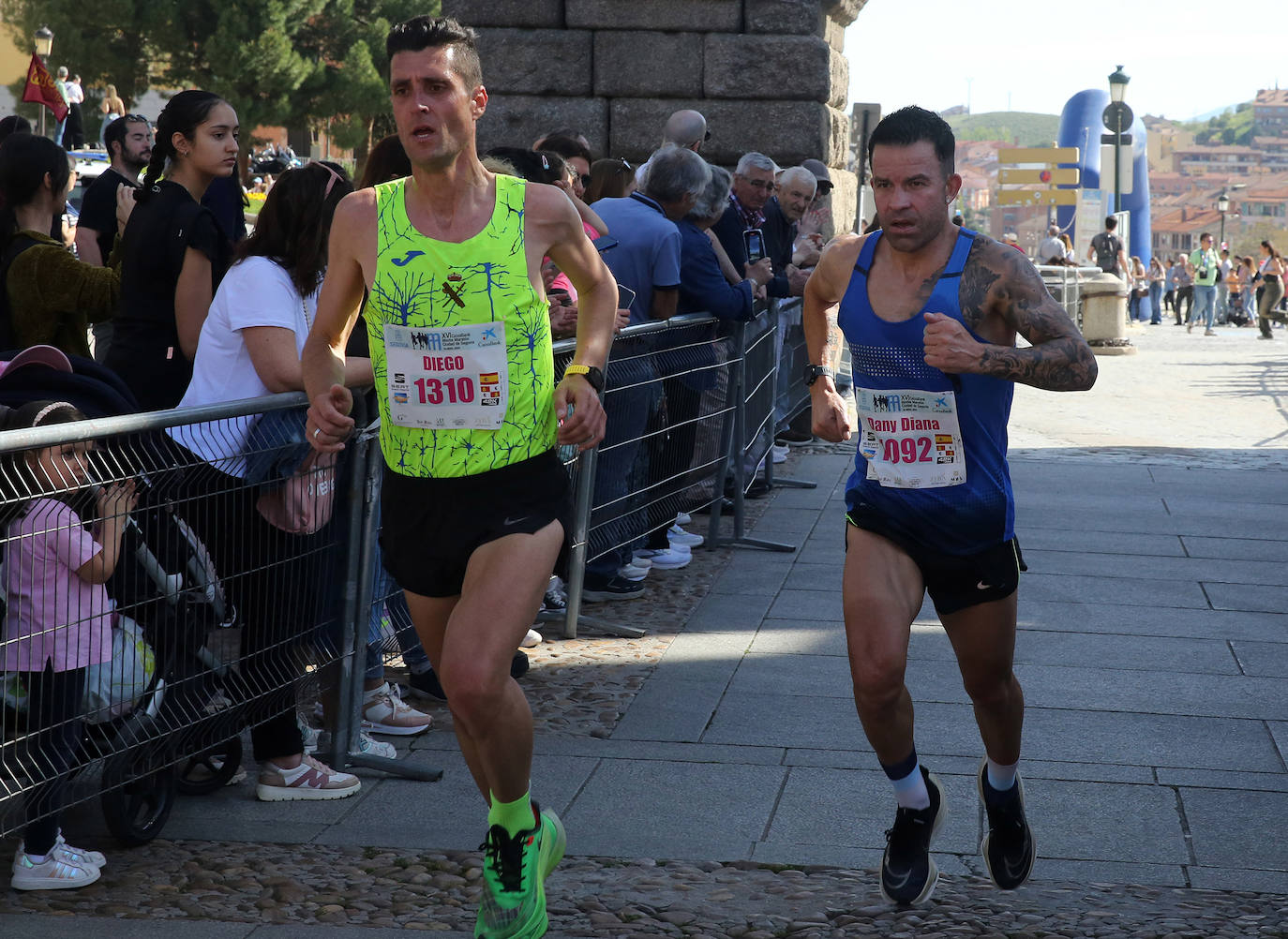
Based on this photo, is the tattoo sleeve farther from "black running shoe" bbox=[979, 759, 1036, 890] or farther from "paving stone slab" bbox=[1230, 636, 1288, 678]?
"paving stone slab" bbox=[1230, 636, 1288, 678]

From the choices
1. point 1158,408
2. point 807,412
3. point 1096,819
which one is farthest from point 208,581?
point 1158,408

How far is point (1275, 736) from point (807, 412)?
7008mm

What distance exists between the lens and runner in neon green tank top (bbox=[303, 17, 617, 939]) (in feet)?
11.4

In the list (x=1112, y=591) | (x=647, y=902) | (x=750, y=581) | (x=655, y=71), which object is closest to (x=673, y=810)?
(x=647, y=902)

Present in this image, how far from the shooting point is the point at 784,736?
17.0 feet

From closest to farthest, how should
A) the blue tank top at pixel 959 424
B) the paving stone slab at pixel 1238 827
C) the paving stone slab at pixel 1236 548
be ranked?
1. the blue tank top at pixel 959 424
2. the paving stone slab at pixel 1238 827
3. the paving stone slab at pixel 1236 548

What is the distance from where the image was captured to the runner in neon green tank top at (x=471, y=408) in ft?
11.4

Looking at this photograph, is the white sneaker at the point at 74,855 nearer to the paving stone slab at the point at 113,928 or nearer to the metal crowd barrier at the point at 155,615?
the metal crowd barrier at the point at 155,615

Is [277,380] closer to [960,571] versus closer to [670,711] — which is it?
[670,711]

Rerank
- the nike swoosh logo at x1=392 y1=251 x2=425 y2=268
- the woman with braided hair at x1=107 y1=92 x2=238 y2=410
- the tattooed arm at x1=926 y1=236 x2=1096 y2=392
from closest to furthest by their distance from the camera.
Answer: the nike swoosh logo at x1=392 y1=251 x2=425 y2=268
the tattooed arm at x1=926 y1=236 x2=1096 y2=392
the woman with braided hair at x1=107 y1=92 x2=238 y2=410

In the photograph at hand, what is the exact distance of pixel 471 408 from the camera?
353 cm

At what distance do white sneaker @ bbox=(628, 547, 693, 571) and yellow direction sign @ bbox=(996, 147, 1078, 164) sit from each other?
146 ft

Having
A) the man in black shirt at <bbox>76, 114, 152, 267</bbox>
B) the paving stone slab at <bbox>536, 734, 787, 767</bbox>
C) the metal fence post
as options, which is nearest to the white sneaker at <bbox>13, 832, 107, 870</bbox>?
the metal fence post

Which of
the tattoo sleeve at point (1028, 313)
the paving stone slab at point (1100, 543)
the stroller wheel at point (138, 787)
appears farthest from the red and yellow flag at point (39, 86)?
the tattoo sleeve at point (1028, 313)
